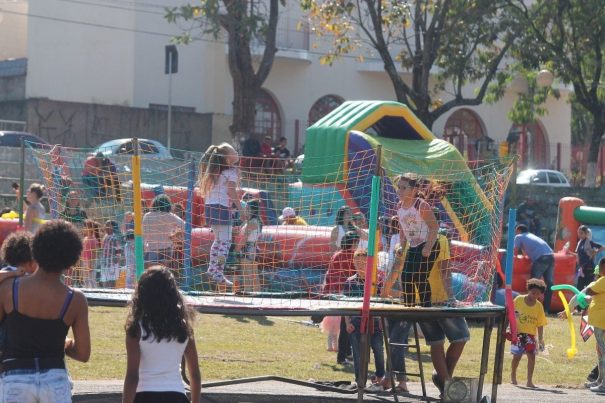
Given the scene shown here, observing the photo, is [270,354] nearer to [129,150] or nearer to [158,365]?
[129,150]

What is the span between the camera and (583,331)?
43.7 ft

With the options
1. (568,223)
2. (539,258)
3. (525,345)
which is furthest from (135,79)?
(525,345)

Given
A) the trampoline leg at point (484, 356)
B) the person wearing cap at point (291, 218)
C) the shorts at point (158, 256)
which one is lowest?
the trampoline leg at point (484, 356)

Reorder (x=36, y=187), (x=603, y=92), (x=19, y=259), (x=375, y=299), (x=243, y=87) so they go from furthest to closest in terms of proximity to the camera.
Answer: (x=603, y=92) < (x=243, y=87) < (x=36, y=187) < (x=375, y=299) < (x=19, y=259)

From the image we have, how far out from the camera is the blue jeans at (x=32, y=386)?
5.90m

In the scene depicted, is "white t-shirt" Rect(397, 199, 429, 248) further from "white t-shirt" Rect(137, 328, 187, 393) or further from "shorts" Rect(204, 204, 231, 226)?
"white t-shirt" Rect(137, 328, 187, 393)

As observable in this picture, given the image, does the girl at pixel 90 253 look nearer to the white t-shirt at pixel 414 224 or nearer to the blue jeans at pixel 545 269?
the white t-shirt at pixel 414 224

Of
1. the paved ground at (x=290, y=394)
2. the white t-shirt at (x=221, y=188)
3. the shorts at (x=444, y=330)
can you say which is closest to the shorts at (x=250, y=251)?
the white t-shirt at (x=221, y=188)

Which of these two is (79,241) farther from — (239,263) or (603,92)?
(603,92)

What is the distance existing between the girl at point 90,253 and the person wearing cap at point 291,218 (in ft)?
6.59

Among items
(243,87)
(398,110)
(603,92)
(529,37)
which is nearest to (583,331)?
(398,110)

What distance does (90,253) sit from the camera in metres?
10.3

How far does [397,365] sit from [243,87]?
1861cm

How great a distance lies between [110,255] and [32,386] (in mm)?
4504
